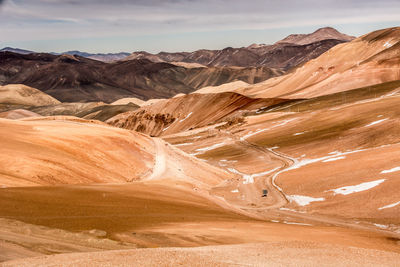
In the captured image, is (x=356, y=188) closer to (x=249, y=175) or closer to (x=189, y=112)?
(x=249, y=175)

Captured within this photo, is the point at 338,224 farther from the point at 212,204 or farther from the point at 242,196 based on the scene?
the point at 242,196

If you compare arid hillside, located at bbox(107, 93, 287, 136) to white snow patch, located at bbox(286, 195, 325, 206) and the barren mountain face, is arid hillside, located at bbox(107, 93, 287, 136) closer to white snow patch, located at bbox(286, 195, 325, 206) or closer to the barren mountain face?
the barren mountain face

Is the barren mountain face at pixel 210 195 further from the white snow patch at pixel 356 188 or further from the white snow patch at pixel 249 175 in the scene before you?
the white snow patch at pixel 249 175

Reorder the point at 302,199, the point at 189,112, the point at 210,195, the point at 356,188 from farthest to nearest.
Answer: the point at 189,112 → the point at 302,199 → the point at 356,188 → the point at 210,195

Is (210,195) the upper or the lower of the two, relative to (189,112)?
lower

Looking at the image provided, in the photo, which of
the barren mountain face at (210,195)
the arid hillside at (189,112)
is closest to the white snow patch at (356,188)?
the barren mountain face at (210,195)

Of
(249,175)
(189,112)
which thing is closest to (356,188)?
(249,175)

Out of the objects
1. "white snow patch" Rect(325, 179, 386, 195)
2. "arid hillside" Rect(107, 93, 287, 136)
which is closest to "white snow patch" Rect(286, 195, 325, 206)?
"white snow patch" Rect(325, 179, 386, 195)

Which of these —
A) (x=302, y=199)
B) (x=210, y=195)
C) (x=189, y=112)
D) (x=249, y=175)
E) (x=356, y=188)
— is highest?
(x=189, y=112)

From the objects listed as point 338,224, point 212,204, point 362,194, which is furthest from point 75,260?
point 362,194

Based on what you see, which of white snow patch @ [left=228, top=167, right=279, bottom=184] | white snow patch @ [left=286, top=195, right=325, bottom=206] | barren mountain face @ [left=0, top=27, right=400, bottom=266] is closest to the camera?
barren mountain face @ [left=0, top=27, right=400, bottom=266]

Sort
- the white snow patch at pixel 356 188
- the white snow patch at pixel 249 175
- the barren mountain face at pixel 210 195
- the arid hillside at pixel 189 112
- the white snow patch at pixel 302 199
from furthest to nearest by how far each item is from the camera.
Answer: the arid hillside at pixel 189 112 < the white snow patch at pixel 249 175 < the white snow patch at pixel 302 199 < the white snow patch at pixel 356 188 < the barren mountain face at pixel 210 195

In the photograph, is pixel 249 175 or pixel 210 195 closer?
pixel 210 195
